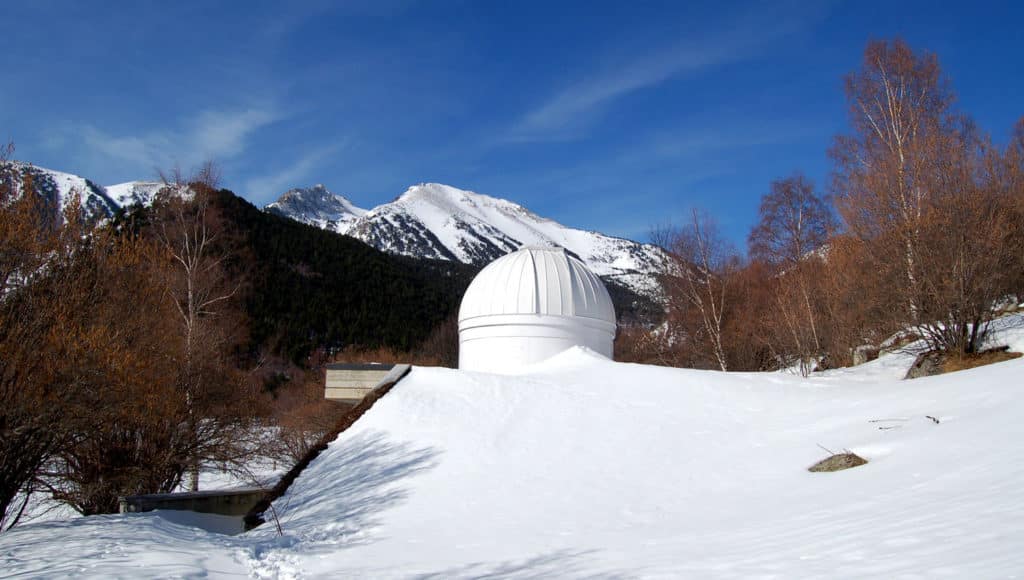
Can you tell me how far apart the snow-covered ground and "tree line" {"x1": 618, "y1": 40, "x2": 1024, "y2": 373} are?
1.60 metres

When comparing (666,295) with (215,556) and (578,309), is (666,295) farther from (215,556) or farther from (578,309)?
(215,556)

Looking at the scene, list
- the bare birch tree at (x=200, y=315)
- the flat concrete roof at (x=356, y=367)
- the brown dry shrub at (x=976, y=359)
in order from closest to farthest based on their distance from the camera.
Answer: the brown dry shrub at (x=976, y=359) → the bare birch tree at (x=200, y=315) → the flat concrete roof at (x=356, y=367)

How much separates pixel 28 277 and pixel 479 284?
1376 cm

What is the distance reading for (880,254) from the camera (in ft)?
49.0

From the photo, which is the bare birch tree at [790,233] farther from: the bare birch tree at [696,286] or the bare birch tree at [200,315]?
A: the bare birch tree at [200,315]

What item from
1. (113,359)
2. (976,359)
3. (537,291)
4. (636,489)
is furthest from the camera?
(537,291)

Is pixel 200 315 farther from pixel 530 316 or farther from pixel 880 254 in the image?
pixel 880 254

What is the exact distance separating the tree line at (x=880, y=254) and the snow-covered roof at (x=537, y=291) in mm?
6004

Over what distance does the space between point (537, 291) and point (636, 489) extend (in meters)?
10.6

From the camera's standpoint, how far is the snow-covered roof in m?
20.0

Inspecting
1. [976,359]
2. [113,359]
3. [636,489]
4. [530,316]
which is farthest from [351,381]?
[976,359]

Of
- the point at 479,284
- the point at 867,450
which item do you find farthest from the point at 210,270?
the point at 867,450

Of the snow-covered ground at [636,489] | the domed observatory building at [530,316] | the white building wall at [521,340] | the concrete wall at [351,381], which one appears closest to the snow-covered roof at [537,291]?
the domed observatory building at [530,316]

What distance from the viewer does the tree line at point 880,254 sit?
13.5m
